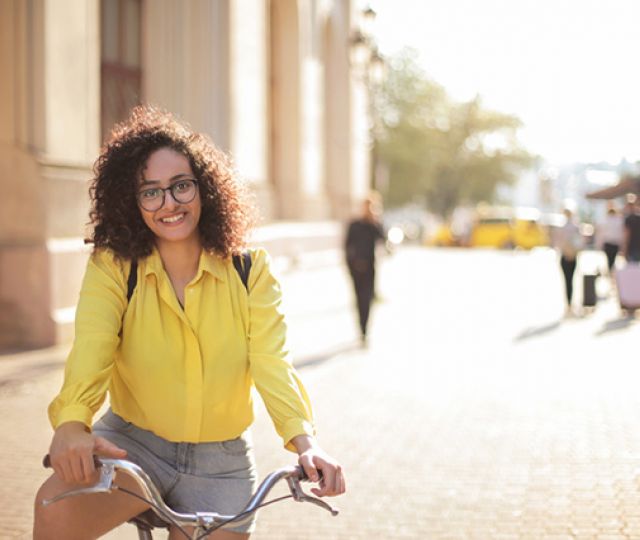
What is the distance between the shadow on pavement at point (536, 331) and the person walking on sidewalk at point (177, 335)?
10.6 m

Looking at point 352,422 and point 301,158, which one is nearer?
point 352,422

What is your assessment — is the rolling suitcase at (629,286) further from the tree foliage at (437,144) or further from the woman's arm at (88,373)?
the tree foliage at (437,144)

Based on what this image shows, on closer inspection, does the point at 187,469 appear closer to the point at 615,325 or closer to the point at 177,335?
the point at 177,335

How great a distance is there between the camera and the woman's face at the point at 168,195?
8.92ft

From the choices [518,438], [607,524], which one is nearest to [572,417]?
[518,438]

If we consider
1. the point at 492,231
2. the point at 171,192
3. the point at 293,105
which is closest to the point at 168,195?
the point at 171,192

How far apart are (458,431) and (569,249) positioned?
32.4ft

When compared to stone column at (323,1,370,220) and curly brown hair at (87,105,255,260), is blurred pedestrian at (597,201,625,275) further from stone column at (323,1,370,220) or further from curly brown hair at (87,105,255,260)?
curly brown hair at (87,105,255,260)

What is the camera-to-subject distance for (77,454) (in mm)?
2262

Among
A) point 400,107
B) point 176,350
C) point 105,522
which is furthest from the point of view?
point 400,107

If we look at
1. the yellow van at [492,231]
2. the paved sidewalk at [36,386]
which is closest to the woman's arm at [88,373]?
the paved sidewalk at [36,386]

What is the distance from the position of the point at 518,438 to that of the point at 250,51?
42.1 feet

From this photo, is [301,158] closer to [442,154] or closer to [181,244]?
[181,244]

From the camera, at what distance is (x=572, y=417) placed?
765 cm
